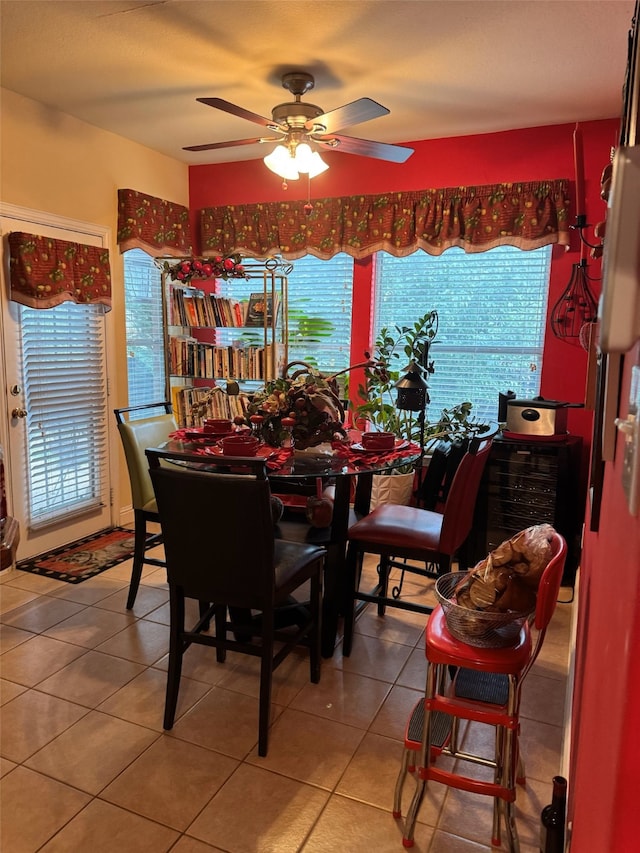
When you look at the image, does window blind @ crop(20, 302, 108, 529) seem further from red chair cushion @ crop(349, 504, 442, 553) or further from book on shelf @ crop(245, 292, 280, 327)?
red chair cushion @ crop(349, 504, 442, 553)

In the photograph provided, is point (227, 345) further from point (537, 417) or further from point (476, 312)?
point (537, 417)

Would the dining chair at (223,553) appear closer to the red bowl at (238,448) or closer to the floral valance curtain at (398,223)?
the red bowl at (238,448)

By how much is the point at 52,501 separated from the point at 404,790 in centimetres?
289

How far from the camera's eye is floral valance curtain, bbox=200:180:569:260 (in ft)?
12.0

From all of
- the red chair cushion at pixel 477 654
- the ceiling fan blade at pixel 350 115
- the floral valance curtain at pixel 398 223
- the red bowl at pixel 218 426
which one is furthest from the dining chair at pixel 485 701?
the floral valance curtain at pixel 398 223

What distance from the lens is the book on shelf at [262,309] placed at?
4.27 m

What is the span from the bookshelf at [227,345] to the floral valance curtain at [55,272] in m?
0.50

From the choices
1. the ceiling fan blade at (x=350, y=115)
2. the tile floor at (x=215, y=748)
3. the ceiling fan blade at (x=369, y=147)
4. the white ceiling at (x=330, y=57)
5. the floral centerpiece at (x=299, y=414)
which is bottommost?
the tile floor at (x=215, y=748)

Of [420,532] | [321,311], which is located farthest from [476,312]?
[420,532]

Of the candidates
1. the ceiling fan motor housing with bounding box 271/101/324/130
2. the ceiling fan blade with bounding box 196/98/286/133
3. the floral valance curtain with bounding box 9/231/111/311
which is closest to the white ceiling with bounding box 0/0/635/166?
the ceiling fan motor housing with bounding box 271/101/324/130

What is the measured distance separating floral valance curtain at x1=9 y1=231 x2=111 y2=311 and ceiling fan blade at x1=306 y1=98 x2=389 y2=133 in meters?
1.80

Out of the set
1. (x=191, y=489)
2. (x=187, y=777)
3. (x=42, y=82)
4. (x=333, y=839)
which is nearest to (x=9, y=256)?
(x=42, y=82)

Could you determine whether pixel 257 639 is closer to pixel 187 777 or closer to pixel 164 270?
pixel 187 777

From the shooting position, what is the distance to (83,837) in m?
1.70
